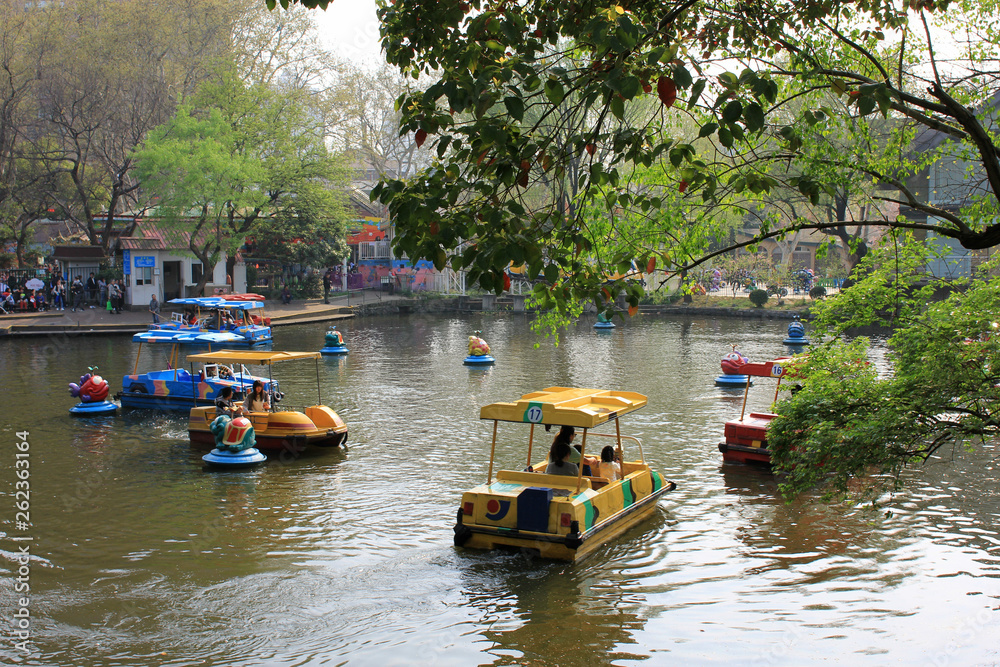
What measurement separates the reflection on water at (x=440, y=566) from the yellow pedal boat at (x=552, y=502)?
353 mm

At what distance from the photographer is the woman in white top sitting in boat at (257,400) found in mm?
18031

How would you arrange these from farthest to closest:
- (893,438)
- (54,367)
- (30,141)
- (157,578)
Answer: (30,141) < (54,367) < (157,578) < (893,438)

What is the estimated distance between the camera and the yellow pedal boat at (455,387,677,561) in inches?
433

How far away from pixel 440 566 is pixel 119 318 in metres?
35.9

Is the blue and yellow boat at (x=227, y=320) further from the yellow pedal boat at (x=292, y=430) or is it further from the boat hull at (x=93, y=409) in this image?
the yellow pedal boat at (x=292, y=430)

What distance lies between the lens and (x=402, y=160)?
7938 centimetres

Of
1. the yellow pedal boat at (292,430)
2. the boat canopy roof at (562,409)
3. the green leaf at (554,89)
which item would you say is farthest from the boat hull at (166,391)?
the green leaf at (554,89)

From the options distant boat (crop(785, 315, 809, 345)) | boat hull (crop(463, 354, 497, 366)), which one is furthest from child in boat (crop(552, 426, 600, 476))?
distant boat (crop(785, 315, 809, 345))

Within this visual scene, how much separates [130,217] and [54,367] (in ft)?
78.3

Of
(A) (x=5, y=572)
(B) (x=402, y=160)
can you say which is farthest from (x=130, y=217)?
(A) (x=5, y=572)

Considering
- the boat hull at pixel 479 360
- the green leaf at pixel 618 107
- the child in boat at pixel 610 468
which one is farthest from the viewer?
the boat hull at pixel 479 360

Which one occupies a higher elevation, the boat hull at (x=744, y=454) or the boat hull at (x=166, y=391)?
the boat hull at (x=166, y=391)

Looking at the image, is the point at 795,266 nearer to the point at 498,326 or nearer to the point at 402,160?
the point at 402,160

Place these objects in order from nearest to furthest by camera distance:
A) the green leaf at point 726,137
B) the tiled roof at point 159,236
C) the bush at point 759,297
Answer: the green leaf at point 726,137 → the tiled roof at point 159,236 → the bush at point 759,297
